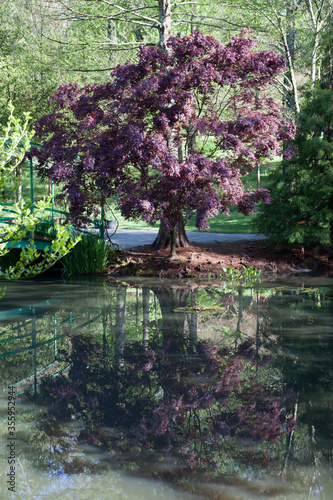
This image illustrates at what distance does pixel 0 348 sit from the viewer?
19.9 ft

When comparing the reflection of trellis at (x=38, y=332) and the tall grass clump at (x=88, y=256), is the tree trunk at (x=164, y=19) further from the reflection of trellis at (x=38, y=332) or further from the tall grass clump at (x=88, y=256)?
the reflection of trellis at (x=38, y=332)

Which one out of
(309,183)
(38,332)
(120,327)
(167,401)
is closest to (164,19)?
(309,183)

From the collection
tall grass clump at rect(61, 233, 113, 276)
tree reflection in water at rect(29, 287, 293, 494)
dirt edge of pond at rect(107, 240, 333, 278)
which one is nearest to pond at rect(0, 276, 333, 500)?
tree reflection in water at rect(29, 287, 293, 494)

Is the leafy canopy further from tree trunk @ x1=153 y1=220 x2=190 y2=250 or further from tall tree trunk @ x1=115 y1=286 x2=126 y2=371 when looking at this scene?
tall tree trunk @ x1=115 y1=286 x2=126 y2=371

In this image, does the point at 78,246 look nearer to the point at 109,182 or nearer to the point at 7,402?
the point at 109,182

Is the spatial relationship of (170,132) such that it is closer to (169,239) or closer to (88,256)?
(169,239)

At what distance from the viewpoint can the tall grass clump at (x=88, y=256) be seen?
11.4 m

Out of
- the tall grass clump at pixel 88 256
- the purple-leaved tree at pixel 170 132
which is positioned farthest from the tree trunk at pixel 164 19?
the tall grass clump at pixel 88 256

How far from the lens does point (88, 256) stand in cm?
1148

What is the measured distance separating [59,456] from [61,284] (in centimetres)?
708

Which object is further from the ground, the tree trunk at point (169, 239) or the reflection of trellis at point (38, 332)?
the tree trunk at point (169, 239)

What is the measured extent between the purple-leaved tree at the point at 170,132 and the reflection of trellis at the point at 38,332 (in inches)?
114

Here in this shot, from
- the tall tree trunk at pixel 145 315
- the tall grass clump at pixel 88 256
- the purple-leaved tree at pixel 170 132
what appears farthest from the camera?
the tall grass clump at pixel 88 256

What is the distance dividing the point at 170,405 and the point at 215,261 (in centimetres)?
748
